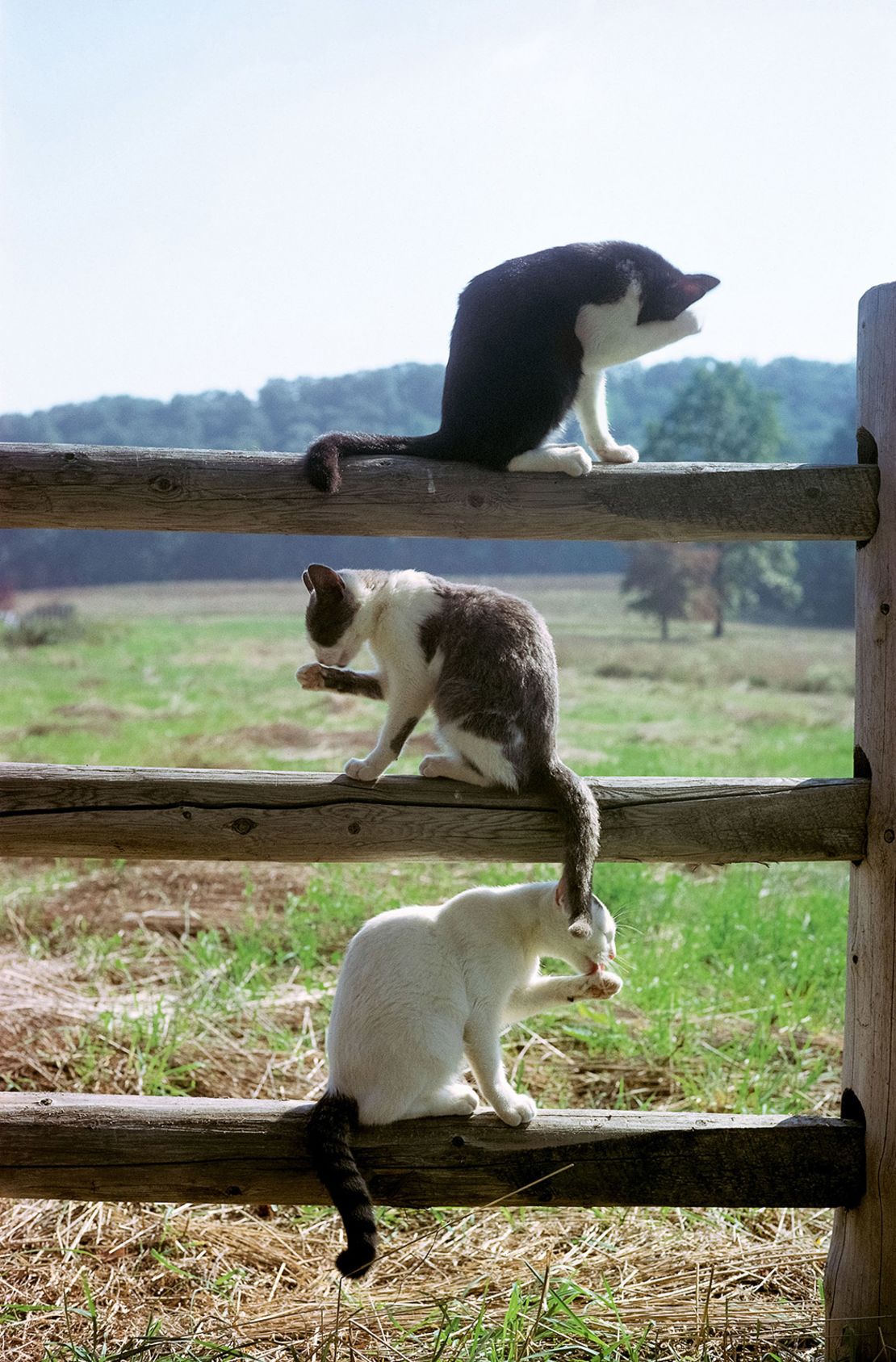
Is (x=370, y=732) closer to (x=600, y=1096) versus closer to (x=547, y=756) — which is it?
(x=600, y=1096)

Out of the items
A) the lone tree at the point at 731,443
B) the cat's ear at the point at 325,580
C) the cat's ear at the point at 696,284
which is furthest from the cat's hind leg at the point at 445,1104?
the lone tree at the point at 731,443

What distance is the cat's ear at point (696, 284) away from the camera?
6.98 feet

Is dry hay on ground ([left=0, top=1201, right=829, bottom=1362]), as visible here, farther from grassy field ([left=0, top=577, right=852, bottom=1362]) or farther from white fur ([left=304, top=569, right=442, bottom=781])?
white fur ([left=304, top=569, right=442, bottom=781])

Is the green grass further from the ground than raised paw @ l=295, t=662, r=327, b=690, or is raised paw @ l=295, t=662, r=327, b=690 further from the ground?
raised paw @ l=295, t=662, r=327, b=690

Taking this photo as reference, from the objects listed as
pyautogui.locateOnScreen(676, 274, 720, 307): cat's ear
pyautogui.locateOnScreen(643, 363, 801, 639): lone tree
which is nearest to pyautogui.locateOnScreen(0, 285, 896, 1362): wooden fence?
pyautogui.locateOnScreen(676, 274, 720, 307): cat's ear

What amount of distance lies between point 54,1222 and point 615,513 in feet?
6.49

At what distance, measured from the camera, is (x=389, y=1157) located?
1.71 m

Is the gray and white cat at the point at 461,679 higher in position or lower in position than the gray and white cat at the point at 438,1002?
higher

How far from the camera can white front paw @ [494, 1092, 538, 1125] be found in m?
1.74

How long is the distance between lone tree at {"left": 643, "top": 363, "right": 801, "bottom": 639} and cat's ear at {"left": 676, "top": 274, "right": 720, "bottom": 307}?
16.3ft

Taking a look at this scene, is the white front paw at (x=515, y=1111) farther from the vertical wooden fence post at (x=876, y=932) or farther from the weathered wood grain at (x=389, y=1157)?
the vertical wooden fence post at (x=876, y=932)

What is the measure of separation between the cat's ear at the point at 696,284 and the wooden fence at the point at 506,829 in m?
0.38

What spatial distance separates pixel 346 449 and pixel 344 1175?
1235 millimetres

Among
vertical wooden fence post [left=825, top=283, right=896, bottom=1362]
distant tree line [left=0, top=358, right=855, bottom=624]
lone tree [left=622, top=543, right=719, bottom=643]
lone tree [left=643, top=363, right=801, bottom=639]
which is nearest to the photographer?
vertical wooden fence post [left=825, top=283, right=896, bottom=1362]
